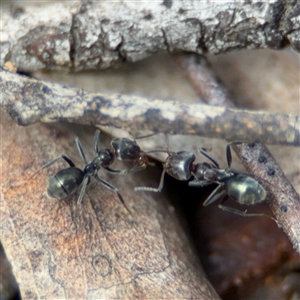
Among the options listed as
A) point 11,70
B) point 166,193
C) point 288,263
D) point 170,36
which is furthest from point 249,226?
point 11,70

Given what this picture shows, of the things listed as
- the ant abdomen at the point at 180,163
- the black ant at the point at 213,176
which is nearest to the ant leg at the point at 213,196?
the black ant at the point at 213,176

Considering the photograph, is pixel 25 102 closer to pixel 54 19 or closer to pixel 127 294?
pixel 54 19

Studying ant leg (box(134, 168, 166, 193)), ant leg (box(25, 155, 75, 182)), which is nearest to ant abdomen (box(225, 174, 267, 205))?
ant leg (box(134, 168, 166, 193))

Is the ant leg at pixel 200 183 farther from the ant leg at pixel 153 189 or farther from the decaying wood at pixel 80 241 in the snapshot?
the decaying wood at pixel 80 241

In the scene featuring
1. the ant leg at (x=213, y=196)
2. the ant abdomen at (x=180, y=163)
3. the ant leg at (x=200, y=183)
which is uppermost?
the ant abdomen at (x=180, y=163)

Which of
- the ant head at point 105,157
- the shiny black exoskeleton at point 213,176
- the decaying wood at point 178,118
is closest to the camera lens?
the decaying wood at point 178,118

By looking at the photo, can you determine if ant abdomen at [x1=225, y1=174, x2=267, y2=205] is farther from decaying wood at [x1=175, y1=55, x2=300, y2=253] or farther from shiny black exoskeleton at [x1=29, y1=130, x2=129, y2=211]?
shiny black exoskeleton at [x1=29, y1=130, x2=129, y2=211]
